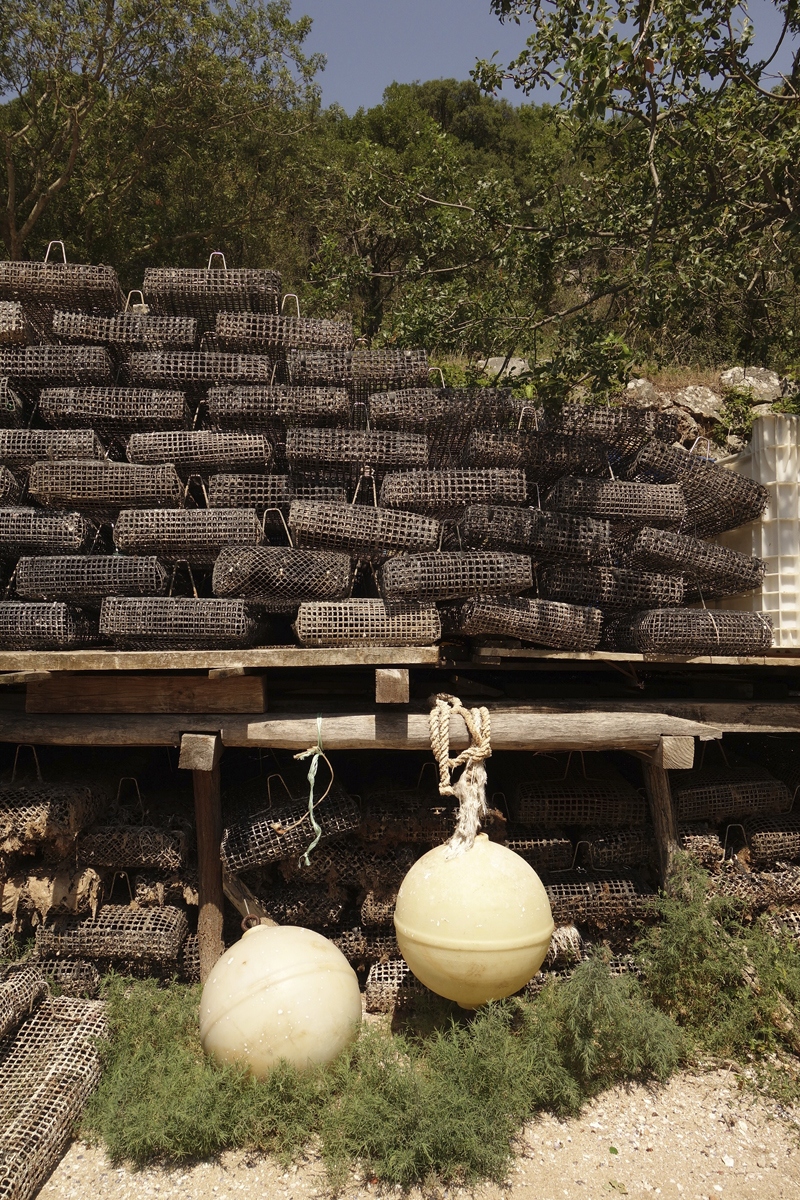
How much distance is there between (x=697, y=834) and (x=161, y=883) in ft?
12.4

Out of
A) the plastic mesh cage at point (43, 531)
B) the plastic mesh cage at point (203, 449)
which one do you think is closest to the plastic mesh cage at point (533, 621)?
the plastic mesh cage at point (203, 449)

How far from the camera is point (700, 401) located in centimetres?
1039

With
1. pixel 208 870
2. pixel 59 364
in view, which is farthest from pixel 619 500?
pixel 59 364

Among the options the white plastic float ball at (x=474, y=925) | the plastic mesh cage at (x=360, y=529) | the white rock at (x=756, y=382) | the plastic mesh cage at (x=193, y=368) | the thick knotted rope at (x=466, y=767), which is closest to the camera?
the white plastic float ball at (x=474, y=925)

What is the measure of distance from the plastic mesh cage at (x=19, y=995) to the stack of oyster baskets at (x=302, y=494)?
6.75 feet

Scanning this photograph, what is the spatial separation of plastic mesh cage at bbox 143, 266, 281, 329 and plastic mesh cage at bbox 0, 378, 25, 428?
3.95ft

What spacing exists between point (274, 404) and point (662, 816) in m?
3.96

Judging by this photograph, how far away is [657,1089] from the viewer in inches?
174

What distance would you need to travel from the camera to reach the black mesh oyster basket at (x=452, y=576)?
487 centimetres

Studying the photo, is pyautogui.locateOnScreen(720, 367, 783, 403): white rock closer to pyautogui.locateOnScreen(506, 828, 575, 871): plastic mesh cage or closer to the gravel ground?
pyautogui.locateOnScreen(506, 828, 575, 871): plastic mesh cage

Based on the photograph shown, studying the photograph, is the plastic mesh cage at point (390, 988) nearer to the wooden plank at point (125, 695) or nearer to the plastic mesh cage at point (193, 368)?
the wooden plank at point (125, 695)

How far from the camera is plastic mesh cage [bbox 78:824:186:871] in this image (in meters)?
5.17

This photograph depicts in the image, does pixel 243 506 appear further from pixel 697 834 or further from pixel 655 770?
pixel 697 834

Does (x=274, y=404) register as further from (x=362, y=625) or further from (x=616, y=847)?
(x=616, y=847)
